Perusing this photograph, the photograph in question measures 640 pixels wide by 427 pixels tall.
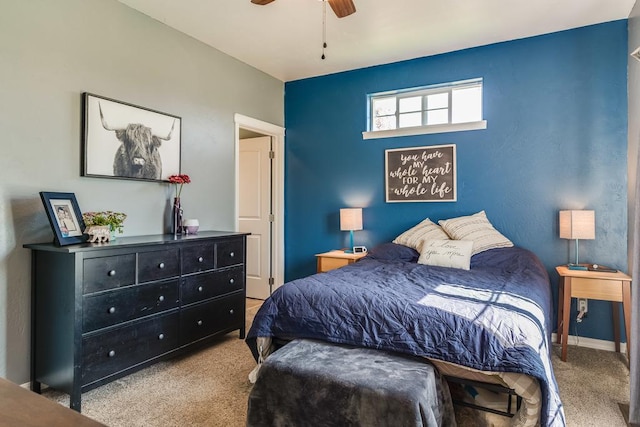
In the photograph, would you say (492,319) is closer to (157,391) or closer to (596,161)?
(157,391)

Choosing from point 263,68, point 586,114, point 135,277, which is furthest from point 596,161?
point 135,277

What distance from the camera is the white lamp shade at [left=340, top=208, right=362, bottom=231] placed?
13.0 feet

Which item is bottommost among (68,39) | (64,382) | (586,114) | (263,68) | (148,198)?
(64,382)

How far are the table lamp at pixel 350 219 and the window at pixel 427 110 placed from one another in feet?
2.80

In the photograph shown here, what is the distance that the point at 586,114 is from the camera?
10.5ft

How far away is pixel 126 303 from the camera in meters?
2.37

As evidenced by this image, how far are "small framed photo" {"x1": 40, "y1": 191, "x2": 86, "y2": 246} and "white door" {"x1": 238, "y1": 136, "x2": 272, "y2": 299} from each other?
2.40 metres

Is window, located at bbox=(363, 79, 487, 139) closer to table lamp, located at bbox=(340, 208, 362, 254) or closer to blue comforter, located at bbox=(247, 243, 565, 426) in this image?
table lamp, located at bbox=(340, 208, 362, 254)

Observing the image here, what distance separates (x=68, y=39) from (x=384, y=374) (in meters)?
2.84

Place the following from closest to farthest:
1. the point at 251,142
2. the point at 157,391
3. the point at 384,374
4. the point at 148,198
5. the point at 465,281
Answer: the point at 384,374, the point at 157,391, the point at 465,281, the point at 148,198, the point at 251,142

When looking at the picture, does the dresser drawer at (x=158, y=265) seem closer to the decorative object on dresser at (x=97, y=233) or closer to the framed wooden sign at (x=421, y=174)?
the decorative object on dresser at (x=97, y=233)

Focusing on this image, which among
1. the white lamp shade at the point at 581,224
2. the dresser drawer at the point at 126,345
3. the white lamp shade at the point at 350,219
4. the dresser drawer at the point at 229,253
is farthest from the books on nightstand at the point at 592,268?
the dresser drawer at the point at 126,345

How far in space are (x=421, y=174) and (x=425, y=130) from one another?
1.47ft

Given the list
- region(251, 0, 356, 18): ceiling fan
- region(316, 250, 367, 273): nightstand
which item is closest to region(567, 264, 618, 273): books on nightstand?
region(316, 250, 367, 273): nightstand
